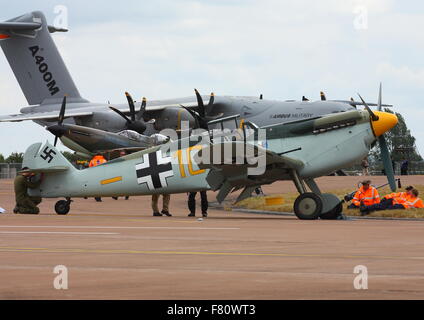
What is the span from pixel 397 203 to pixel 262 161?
4.67 m

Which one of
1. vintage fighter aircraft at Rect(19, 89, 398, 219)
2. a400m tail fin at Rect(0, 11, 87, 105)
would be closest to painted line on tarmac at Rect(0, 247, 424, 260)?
vintage fighter aircraft at Rect(19, 89, 398, 219)

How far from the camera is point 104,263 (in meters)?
10.2

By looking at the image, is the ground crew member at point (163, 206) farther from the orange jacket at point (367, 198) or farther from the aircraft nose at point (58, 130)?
the aircraft nose at point (58, 130)

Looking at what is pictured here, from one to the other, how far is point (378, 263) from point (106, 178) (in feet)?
45.0

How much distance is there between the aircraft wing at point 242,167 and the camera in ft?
69.4

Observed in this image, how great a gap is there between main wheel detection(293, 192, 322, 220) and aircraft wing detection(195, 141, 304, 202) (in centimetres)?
85

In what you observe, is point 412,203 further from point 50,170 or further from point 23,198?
point 23,198

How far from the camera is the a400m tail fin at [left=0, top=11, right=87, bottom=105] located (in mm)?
55656

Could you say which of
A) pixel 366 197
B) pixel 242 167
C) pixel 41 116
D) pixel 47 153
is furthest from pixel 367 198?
pixel 41 116

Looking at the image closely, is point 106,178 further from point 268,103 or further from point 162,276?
point 268,103

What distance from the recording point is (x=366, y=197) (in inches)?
970

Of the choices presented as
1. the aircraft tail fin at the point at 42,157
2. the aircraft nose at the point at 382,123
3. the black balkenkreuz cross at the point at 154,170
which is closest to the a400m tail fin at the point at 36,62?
the aircraft tail fin at the point at 42,157
